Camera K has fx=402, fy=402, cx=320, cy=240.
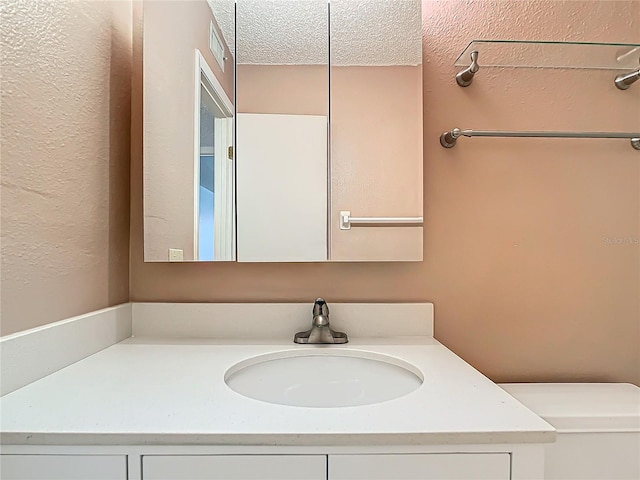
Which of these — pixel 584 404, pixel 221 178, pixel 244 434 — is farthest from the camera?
pixel 221 178

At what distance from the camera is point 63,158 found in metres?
0.87

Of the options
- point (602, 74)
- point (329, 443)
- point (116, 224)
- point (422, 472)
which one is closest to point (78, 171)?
point (116, 224)

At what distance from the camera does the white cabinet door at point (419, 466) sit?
591 mm

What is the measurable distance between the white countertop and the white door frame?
15.9 inches

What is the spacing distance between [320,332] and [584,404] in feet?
2.26

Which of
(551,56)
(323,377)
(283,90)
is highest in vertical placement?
(551,56)

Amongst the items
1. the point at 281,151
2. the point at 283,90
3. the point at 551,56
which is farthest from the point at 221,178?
the point at 551,56

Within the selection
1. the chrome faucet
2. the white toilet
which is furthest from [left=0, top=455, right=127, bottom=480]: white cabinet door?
the white toilet

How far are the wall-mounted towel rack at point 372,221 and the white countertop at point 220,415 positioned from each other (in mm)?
444

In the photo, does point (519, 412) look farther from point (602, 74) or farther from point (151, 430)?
point (602, 74)

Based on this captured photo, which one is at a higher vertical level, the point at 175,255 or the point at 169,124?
the point at 169,124

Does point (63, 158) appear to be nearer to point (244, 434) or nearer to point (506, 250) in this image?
point (244, 434)

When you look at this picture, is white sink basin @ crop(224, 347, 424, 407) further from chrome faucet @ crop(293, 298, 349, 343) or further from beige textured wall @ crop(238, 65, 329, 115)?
beige textured wall @ crop(238, 65, 329, 115)

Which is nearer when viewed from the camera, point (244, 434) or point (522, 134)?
point (244, 434)
